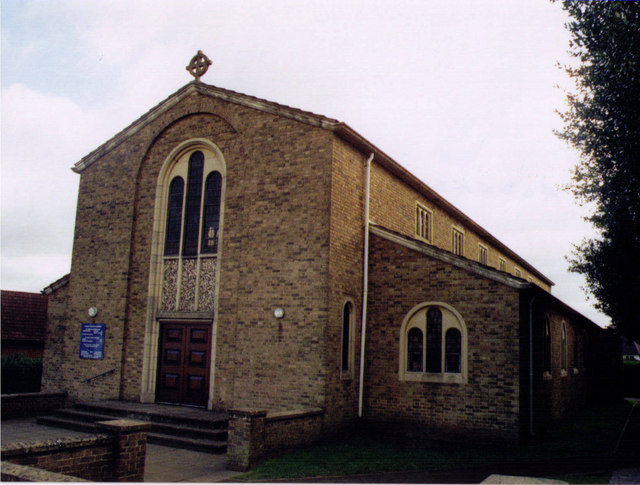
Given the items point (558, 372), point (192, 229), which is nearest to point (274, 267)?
point (192, 229)

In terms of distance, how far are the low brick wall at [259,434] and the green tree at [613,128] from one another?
785 cm

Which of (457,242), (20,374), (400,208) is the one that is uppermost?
(457,242)

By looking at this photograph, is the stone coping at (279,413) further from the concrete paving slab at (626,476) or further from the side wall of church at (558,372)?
the concrete paving slab at (626,476)

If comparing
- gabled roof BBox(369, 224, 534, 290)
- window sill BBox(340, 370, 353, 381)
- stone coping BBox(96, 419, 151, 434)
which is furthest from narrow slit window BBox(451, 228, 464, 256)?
stone coping BBox(96, 419, 151, 434)

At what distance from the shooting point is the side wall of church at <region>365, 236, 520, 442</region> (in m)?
13.0

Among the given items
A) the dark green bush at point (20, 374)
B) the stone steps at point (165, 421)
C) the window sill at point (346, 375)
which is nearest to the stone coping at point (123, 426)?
the stone steps at point (165, 421)

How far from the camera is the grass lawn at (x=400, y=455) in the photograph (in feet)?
34.3

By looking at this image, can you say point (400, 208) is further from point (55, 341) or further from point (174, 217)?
point (55, 341)

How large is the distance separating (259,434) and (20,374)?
12.6m

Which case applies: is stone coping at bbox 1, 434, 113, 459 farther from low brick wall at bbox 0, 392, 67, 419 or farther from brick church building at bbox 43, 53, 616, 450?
low brick wall at bbox 0, 392, 67, 419

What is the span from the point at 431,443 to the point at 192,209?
29.0ft

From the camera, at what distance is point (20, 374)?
63.8 feet

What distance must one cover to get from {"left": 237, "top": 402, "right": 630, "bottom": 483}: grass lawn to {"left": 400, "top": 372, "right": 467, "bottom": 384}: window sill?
1.44 meters

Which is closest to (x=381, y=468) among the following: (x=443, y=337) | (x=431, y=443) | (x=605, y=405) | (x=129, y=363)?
(x=431, y=443)
